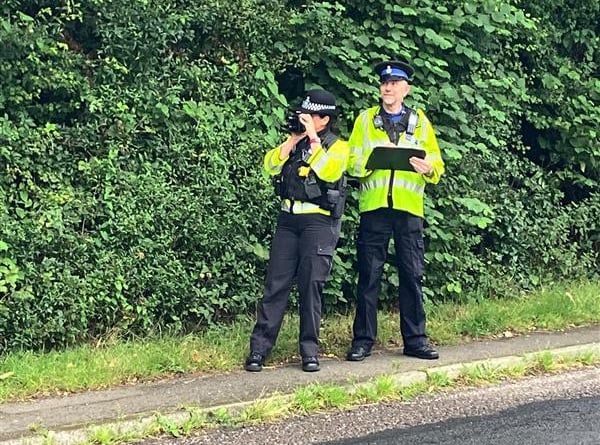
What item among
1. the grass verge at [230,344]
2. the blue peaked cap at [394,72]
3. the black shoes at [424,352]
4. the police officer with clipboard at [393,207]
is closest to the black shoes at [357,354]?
the police officer with clipboard at [393,207]

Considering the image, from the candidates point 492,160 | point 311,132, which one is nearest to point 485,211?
point 492,160

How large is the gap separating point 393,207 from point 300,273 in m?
0.89

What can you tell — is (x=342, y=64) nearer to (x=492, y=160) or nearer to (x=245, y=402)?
(x=492, y=160)

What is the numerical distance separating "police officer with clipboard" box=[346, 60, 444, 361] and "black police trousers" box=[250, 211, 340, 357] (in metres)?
0.42

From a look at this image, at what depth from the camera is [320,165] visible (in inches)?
239

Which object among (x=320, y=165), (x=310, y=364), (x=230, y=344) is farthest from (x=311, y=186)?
(x=230, y=344)

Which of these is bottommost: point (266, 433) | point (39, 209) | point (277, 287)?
point (266, 433)

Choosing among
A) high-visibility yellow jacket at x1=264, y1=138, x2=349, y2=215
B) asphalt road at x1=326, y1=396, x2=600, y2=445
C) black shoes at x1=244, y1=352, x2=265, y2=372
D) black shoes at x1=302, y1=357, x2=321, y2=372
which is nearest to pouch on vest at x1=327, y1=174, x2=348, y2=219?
high-visibility yellow jacket at x1=264, y1=138, x2=349, y2=215

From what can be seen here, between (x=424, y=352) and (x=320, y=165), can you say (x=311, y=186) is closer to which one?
(x=320, y=165)

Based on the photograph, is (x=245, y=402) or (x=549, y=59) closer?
(x=245, y=402)

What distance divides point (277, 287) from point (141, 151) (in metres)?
1.78

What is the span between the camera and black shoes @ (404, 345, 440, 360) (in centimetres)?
653

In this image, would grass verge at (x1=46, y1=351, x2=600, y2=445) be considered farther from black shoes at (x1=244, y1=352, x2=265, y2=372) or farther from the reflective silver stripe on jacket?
the reflective silver stripe on jacket

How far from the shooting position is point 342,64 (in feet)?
25.6
